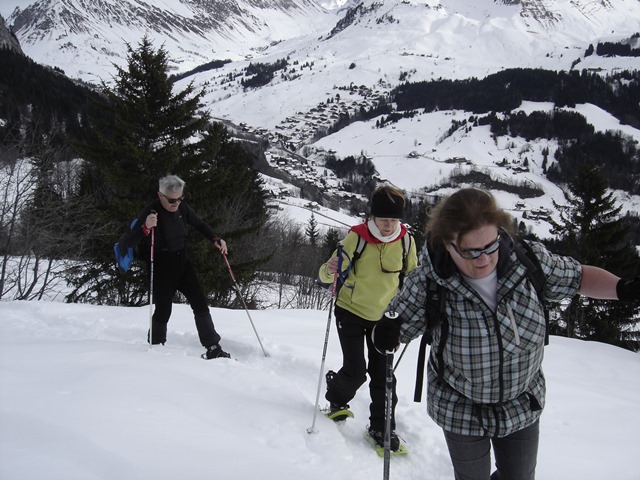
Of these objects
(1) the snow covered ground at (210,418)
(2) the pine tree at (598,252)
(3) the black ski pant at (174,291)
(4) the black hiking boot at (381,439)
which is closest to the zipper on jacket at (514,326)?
(1) the snow covered ground at (210,418)

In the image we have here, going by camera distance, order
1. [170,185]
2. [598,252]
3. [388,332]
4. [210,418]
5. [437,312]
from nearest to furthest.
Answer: [437,312] → [388,332] → [210,418] → [170,185] → [598,252]

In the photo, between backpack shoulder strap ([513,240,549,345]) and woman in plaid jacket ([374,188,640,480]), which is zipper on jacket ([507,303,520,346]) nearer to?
woman in plaid jacket ([374,188,640,480])

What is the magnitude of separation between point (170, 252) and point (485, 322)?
3.86m

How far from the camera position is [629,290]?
1901 mm

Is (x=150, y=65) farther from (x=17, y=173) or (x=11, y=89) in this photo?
(x=11, y=89)

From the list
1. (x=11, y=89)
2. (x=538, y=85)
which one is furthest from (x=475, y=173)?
(x=11, y=89)

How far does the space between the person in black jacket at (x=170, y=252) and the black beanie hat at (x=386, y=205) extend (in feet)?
7.85

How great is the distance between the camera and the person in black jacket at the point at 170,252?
4.59 metres

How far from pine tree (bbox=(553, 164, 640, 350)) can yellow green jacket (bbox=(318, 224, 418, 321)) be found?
17.5 metres

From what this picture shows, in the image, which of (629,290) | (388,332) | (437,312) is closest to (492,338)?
(437,312)

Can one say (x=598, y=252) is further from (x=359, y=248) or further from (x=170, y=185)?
(x=170, y=185)

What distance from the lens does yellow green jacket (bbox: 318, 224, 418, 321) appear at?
338 cm

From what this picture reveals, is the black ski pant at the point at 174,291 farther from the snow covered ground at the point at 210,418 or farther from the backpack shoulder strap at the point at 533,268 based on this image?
the backpack shoulder strap at the point at 533,268

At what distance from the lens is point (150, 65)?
12.6m
